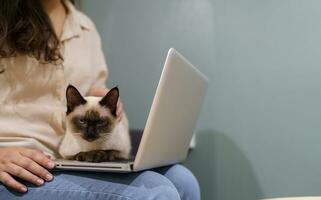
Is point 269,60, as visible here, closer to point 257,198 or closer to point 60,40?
point 257,198

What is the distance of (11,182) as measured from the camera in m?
0.77

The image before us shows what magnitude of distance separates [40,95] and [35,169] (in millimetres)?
273

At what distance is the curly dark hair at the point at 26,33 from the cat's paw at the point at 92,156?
290mm

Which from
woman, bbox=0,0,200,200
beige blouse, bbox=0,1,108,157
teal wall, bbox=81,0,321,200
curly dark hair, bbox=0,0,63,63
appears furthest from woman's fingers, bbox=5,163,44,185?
teal wall, bbox=81,0,321,200

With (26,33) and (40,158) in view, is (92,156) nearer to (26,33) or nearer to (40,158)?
(40,158)

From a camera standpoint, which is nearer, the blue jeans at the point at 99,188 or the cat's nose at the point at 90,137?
the blue jeans at the point at 99,188

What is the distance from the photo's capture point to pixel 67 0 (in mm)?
1188

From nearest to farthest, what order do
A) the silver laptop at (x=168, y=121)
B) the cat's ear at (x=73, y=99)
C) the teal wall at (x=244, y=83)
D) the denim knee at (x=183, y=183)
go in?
1. the silver laptop at (x=168, y=121)
2. the cat's ear at (x=73, y=99)
3. the denim knee at (x=183, y=183)
4. the teal wall at (x=244, y=83)

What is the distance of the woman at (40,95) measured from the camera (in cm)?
79

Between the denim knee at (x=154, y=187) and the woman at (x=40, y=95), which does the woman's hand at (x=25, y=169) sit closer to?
the woman at (x=40, y=95)

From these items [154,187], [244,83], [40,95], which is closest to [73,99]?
[40,95]

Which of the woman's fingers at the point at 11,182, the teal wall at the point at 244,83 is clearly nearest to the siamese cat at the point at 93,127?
the woman's fingers at the point at 11,182

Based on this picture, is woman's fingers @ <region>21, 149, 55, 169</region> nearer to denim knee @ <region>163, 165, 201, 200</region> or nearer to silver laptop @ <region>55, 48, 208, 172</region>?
silver laptop @ <region>55, 48, 208, 172</region>

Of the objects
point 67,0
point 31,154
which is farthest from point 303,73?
point 31,154
